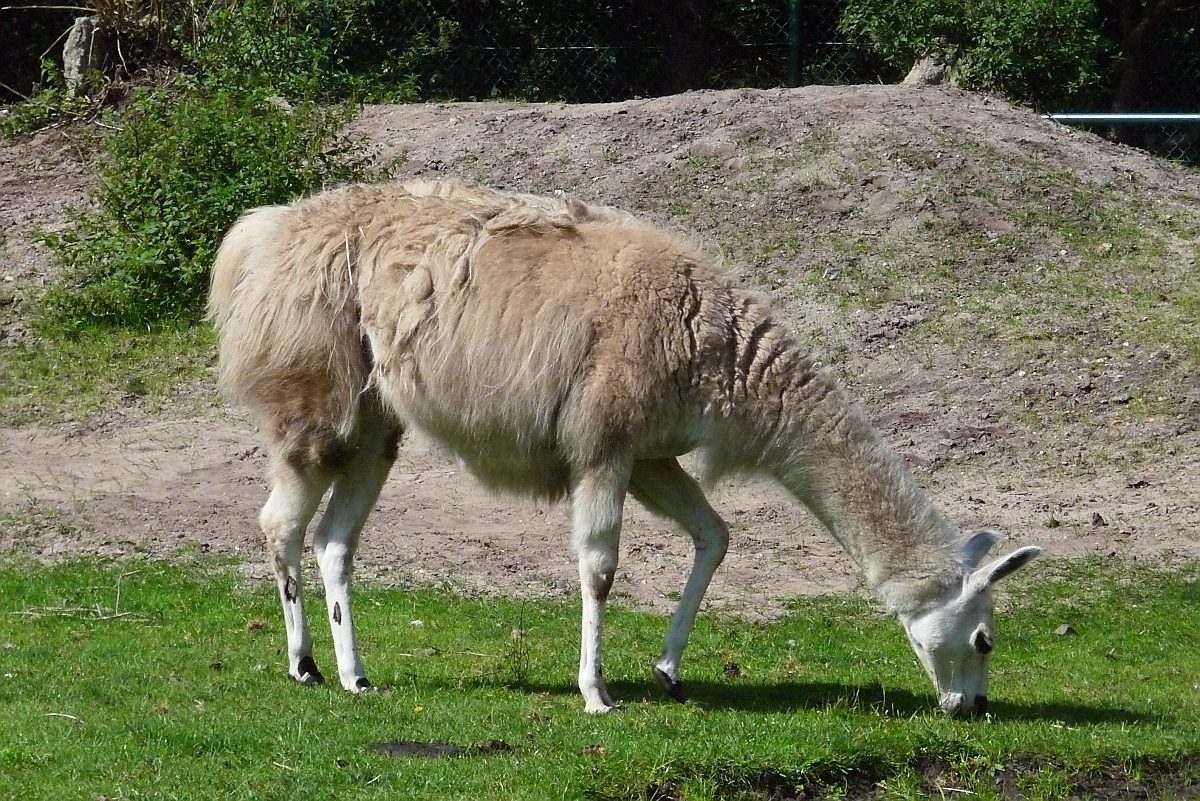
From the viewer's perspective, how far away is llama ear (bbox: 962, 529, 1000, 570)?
→ 6.37 meters

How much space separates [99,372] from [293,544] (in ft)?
21.0

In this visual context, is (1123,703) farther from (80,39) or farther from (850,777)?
(80,39)

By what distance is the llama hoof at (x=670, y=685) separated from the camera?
20.9 feet

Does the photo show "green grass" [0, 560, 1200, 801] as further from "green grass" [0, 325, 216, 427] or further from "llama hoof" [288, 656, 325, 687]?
"green grass" [0, 325, 216, 427]

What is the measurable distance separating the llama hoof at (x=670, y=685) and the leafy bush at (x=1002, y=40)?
9.93m

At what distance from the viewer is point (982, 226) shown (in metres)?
13.1

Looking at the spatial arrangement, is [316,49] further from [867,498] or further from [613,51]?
[867,498]

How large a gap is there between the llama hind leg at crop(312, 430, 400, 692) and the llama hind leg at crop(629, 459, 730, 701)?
3.67 ft

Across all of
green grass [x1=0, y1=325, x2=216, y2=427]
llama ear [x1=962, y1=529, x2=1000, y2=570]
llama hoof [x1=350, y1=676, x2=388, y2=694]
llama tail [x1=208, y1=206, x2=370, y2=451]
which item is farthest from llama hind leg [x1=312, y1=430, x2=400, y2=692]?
green grass [x1=0, y1=325, x2=216, y2=427]

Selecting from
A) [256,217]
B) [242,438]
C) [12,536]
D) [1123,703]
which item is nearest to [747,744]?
[1123,703]

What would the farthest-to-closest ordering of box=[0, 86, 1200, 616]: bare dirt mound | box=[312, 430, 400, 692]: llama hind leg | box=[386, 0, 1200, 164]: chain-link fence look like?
box=[386, 0, 1200, 164]: chain-link fence
box=[0, 86, 1200, 616]: bare dirt mound
box=[312, 430, 400, 692]: llama hind leg

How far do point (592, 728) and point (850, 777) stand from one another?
964 millimetres

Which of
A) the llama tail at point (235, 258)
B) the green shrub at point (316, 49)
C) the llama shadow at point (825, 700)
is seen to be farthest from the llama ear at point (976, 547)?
the green shrub at point (316, 49)

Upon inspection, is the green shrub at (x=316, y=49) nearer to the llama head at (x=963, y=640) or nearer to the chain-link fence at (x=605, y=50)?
the chain-link fence at (x=605, y=50)
